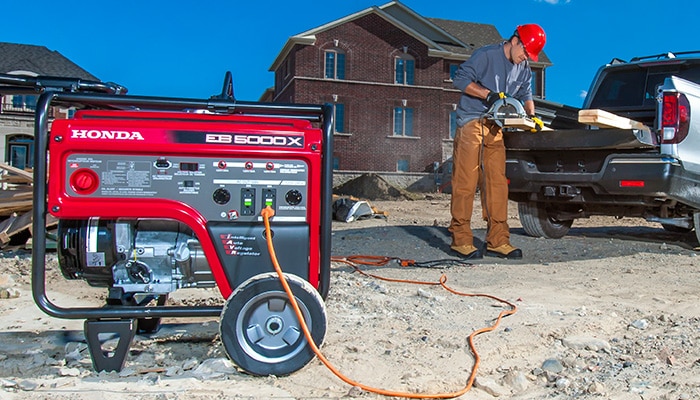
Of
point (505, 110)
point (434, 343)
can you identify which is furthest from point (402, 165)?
point (434, 343)

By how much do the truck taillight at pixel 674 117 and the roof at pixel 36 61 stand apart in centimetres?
3109

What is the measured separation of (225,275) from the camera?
2982 mm

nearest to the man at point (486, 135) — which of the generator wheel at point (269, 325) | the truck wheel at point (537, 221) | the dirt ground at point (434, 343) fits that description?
the dirt ground at point (434, 343)

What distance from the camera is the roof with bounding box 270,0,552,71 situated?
32.8 metres

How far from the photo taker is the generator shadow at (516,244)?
694cm

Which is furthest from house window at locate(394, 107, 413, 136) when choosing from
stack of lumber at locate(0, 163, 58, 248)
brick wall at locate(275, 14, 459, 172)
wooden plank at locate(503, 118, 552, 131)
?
wooden plank at locate(503, 118, 552, 131)

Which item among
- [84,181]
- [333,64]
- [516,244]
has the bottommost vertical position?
[516,244]

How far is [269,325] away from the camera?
9.43 ft

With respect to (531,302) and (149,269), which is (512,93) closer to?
(531,302)

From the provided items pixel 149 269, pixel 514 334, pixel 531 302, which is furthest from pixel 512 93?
pixel 149 269

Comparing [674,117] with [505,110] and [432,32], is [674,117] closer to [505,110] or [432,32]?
[505,110]

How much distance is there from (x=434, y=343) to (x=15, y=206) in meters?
6.52

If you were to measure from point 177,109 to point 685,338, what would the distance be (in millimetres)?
3022

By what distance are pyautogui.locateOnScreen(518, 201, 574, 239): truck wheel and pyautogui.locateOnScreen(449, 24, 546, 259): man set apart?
1.38 metres
